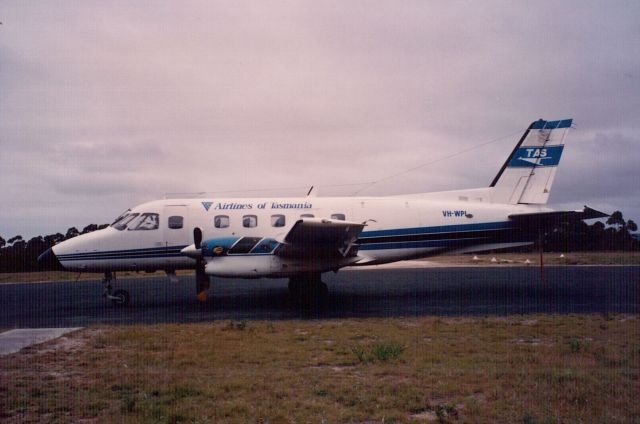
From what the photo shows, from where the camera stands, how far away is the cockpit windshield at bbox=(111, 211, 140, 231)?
14539 mm

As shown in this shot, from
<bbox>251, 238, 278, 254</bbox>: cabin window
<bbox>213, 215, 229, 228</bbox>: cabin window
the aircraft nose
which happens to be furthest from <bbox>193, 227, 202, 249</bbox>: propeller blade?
the aircraft nose

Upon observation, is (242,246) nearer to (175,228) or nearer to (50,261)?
(175,228)

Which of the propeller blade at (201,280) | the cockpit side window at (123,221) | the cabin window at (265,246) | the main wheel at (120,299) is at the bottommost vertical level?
the main wheel at (120,299)

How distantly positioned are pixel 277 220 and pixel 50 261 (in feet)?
23.4

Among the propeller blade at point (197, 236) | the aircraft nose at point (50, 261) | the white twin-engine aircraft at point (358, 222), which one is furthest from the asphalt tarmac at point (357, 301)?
the propeller blade at point (197, 236)

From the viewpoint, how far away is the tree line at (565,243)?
1463 inches

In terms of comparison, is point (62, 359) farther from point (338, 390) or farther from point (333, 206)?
point (333, 206)

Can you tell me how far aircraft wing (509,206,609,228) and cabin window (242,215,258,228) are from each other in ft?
27.7

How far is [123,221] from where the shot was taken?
1467 centimetres

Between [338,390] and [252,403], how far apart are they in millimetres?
1087

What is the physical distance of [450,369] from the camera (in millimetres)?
6574

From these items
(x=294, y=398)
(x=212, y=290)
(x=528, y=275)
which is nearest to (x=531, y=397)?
(x=294, y=398)

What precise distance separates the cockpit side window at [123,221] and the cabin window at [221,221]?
2.60 metres

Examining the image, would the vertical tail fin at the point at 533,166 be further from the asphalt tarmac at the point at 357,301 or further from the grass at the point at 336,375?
the grass at the point at 336,375
